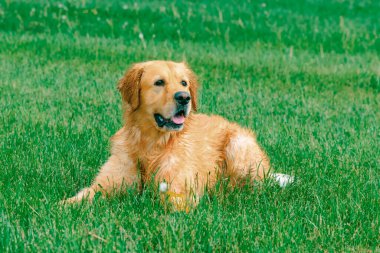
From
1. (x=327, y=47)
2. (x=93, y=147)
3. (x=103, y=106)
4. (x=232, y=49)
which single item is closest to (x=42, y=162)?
(x=93, y=147)

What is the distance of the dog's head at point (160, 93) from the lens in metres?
4.46

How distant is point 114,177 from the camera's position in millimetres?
4602

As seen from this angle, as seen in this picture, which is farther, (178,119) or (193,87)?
(193,87)

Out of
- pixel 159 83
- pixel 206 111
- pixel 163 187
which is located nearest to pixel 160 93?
pixel 159 83

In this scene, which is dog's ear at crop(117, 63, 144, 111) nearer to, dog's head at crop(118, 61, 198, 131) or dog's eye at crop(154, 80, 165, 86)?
dog's head at crop(118, 61, 198, 131)

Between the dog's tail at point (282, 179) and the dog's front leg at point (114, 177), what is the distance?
1126 millimetres

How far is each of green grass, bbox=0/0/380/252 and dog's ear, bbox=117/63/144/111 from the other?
72 cm

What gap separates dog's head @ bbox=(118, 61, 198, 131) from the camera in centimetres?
446

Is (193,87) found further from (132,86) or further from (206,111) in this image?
(206,111)

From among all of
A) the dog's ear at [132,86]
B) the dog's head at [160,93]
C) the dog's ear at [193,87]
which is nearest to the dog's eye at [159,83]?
the dog's head at [160,93]

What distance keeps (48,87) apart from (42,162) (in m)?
3.47

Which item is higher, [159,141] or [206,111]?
[159,141]

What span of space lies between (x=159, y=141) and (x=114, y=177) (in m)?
0.44

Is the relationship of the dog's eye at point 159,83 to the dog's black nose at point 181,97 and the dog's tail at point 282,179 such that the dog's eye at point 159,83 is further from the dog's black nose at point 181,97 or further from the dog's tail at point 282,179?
the dog's tail at point 282,179
